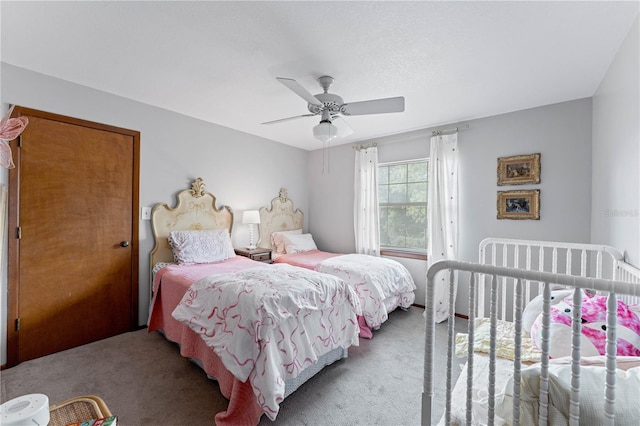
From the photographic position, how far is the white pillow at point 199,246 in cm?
294

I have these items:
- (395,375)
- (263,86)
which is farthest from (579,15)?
(395,375)

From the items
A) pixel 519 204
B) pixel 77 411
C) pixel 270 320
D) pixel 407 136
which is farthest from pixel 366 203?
pixel 77 411

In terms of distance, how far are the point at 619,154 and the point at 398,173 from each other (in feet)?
7.59

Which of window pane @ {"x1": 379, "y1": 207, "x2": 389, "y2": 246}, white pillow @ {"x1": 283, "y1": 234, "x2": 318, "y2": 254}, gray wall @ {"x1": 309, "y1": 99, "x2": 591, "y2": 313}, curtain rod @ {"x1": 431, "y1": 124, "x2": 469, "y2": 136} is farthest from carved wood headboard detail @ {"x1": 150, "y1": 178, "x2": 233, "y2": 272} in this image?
curtain rod @ {"x1": 431, "y1": 124, "x2": 469, "y2": 136}

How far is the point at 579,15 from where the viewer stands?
1.53m

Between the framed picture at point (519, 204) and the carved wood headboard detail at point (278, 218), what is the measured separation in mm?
2929

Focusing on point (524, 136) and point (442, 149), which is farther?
point (442, 149)

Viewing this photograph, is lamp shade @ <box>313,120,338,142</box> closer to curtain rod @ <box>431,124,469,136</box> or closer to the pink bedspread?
the pink bedspread

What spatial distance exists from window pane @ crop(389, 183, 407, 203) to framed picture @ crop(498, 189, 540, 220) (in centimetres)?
118

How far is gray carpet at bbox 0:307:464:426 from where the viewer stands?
5.66 feet

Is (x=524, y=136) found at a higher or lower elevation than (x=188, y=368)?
higher

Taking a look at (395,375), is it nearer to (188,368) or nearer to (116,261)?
(188,368)

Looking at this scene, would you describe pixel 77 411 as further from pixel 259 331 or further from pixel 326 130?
pixel 326 130

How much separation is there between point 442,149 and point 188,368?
139 inches
